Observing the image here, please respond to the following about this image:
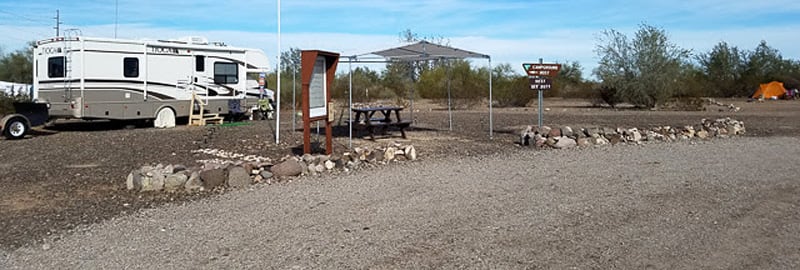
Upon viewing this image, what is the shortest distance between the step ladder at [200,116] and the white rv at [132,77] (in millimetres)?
61

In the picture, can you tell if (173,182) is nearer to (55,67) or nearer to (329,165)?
(329,165)

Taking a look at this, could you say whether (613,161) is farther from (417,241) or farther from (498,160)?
(417,241)

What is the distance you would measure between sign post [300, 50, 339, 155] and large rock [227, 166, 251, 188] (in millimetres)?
1864

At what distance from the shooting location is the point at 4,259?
5.08 meters

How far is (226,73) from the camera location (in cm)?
1969

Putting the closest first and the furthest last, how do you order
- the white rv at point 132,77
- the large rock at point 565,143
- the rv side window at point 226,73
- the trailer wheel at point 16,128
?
the large rock at point 565,143 → the trailer wheel at point 16,128 → the white rv at point 132,77 → the rv side window at point 226,73

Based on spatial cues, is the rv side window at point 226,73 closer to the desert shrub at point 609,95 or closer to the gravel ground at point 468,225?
the gravel ground at point 468,225

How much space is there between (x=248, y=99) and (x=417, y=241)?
16.0 m

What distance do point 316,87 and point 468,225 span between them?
17.0 feet

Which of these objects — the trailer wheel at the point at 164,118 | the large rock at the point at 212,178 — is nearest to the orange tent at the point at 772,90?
the trailer wheel at the point at 164,118

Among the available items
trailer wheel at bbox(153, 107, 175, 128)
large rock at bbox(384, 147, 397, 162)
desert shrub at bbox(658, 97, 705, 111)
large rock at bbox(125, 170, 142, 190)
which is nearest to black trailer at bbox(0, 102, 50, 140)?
trailer wheel at bbox(153, 107, 175, 128)

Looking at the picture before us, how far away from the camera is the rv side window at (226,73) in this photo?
64.0ft

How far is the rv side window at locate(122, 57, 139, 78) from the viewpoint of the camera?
1742 centimetres

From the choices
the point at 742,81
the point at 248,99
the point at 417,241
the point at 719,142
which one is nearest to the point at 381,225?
the point at 417,241
